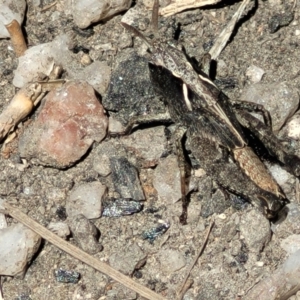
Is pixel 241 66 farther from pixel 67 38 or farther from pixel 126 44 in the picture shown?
pixel 67 38

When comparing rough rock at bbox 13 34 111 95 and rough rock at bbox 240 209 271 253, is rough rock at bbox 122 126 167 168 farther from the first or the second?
rough rock at bbox 240 209 271 253

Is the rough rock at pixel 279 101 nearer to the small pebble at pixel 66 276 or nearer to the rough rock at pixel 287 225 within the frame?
the rough rock at pixel 287 225

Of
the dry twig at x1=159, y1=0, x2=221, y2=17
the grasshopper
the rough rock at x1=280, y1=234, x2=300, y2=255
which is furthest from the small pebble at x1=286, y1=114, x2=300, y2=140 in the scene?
the dry twig at x1=159, y1=0, x2=221, y2=17

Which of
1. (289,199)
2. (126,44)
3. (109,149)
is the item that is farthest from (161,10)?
(289,199)

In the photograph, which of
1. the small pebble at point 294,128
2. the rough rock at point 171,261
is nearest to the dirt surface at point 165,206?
the rough rock at point 171,261

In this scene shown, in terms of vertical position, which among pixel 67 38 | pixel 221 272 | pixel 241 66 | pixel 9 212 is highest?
pixel 67 38

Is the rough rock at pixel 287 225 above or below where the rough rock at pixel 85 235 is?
below

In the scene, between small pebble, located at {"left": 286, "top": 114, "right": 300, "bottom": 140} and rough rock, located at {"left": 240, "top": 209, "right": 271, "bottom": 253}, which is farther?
small pebble, located at {"left": 286, "top": 114, "right": 300, "bottom": 140}
